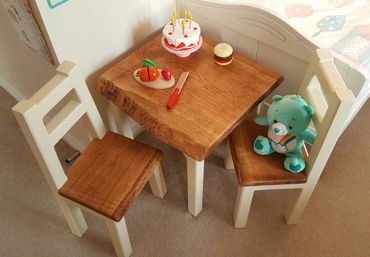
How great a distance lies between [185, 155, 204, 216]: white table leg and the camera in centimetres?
119

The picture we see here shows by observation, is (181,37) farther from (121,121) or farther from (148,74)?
(121,121)

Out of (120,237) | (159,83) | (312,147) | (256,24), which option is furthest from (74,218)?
(256,24)

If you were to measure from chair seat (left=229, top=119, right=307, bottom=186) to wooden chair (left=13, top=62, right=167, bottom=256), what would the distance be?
279 mm

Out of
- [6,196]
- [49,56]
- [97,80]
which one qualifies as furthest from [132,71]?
[6,196]

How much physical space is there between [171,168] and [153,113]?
473 millimetres

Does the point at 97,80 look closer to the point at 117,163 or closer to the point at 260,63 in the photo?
the point at 117,163

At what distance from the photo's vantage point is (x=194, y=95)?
48.4 inches

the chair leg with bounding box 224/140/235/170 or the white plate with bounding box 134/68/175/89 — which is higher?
the white plate with bounding box 134/68/175/89

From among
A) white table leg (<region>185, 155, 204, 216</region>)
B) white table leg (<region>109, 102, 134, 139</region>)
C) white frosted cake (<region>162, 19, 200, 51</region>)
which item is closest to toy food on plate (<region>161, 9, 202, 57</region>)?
white frosted cake (<region>162, 19, 200, 51</region>)

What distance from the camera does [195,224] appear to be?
1.42 m

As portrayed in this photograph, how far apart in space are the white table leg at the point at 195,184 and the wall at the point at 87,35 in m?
0.46

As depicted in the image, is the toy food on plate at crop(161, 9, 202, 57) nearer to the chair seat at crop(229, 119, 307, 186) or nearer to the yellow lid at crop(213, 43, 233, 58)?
the yellow lid at crop(213, 43, 233, 58)

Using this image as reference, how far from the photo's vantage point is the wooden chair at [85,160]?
1.02m

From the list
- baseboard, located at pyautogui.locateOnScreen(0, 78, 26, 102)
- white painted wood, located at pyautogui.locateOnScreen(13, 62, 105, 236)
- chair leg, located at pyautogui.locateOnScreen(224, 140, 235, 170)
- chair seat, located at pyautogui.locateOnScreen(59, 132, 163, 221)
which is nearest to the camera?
white painted wood, located at pyautogui.locateOnScreen(13, 62, 105, 236)
